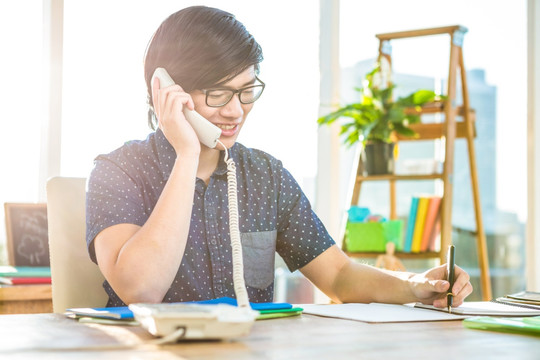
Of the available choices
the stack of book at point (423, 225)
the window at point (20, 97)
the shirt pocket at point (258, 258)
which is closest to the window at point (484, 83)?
the stack of book at point (423, 225)

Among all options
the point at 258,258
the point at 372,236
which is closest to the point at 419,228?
the point at 372,236

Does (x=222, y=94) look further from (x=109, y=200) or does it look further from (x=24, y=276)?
(x=24, y=276)

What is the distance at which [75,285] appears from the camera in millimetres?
1348

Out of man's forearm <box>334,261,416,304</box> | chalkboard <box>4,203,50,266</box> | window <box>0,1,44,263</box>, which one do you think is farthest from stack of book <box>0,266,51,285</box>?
man's forearm <box>334,261,416,304</box>

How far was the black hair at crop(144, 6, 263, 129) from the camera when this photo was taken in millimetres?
1407

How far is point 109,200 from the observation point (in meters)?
1.30

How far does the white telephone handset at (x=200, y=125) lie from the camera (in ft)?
4.49

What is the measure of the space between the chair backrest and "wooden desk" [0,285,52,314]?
0.86 meters

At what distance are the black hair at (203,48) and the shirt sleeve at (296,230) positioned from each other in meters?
0.32

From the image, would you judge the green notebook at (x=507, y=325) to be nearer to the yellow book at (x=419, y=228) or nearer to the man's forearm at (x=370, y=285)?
the man's forearm at (x=370, y=285)

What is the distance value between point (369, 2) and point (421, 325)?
2.79 metres

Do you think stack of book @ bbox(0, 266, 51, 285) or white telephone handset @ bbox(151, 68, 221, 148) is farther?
stack of book @ bbox(0, 266, 51, 285)

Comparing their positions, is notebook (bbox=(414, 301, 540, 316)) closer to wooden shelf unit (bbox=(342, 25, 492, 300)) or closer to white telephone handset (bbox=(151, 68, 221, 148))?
white telephone handset (bbox=(151, 68, 221, 148))

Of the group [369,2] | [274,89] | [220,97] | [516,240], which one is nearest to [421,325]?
[220,97]
